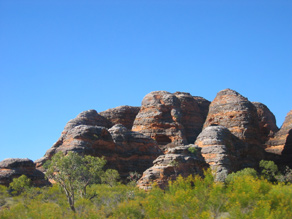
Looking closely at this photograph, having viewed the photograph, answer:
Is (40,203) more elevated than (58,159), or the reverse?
(58,159)

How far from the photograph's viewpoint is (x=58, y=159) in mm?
41438

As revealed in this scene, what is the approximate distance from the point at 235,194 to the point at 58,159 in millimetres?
16920

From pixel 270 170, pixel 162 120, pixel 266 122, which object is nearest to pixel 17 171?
pixel 162 120

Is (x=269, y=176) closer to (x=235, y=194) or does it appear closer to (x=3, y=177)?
(x=235, y=194)

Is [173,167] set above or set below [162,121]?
below

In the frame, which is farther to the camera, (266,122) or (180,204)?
(266,122)

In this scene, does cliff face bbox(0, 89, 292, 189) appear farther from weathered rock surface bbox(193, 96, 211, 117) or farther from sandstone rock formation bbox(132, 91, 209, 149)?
weathered rock surface bbox(193, 96, 211, 117)

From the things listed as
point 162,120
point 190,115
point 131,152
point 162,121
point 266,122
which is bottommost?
point 131,152

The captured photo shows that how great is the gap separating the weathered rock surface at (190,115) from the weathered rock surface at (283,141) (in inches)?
519

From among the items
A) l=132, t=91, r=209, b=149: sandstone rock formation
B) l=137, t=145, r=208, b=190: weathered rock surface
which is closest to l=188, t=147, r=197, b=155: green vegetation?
l=137, t=145, r=208, b=190: weathered rock surface

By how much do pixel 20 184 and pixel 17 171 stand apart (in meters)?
3.12

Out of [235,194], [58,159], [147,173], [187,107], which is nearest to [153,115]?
[187,107]

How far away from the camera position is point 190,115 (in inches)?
3250

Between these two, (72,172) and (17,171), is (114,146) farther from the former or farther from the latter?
(72,172)
